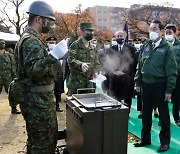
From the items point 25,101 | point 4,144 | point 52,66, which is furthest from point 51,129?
point 4,144

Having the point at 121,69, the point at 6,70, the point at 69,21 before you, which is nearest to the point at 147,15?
the point at 69,21

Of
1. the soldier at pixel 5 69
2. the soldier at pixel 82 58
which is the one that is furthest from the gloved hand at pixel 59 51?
the soldier at pixel 5 69

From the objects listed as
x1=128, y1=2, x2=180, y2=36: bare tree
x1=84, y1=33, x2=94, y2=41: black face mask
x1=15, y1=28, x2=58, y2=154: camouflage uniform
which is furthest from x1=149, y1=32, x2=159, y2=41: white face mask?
x1=128, y1=2, x2=180, y2=36: bare tree

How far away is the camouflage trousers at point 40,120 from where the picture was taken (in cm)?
270

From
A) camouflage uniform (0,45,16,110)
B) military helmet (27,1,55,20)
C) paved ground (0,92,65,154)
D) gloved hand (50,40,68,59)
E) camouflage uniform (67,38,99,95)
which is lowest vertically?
paved ground (0,92,65,154)

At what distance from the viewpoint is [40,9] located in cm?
262

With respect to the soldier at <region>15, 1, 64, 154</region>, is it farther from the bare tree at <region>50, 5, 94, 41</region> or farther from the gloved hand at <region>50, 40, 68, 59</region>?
the bare tree at <region>50, 5, 94, 41</region>

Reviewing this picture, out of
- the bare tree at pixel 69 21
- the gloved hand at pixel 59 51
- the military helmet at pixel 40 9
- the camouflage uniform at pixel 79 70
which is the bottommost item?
the camouflage uniform at pixel 79 70

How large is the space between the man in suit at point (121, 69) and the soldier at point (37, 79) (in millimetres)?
3098

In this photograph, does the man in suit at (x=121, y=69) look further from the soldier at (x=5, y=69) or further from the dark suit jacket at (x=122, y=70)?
the soldier at (x=5, y=69)

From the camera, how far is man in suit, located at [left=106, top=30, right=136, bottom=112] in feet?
18.5

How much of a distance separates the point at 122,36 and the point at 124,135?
11.6 feet

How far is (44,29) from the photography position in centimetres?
273

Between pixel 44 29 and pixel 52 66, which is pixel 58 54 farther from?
pixel 44 29
